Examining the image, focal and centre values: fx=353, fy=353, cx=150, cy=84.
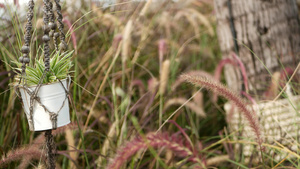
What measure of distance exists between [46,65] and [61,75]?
71 mm

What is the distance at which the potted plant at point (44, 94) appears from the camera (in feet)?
2.82

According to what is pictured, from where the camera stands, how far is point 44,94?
866mm

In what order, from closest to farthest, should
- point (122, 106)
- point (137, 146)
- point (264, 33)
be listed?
1. point (137, 146)
2. point (122, 106)
3. point (264, 33)

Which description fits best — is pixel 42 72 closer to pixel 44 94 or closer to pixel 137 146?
pixel 44 94

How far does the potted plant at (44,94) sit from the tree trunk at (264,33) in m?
1.03

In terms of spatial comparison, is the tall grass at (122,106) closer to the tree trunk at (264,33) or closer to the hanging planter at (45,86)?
the hanging planter at (45,86)

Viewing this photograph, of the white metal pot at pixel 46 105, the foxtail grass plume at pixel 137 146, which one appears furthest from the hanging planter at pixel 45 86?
the foxtail grass plume at pixel 137 146

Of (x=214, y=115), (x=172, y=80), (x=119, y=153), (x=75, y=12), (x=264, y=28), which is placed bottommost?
(x=214, y=115)

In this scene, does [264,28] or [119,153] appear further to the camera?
[264,28]

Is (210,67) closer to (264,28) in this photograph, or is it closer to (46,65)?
(264,28)

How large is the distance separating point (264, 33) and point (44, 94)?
1.24m

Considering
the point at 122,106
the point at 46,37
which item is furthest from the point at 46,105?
the point at 122,106

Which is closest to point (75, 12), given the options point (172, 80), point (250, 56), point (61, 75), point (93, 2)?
point (93, 2)

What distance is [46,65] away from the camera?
2.75 ft
